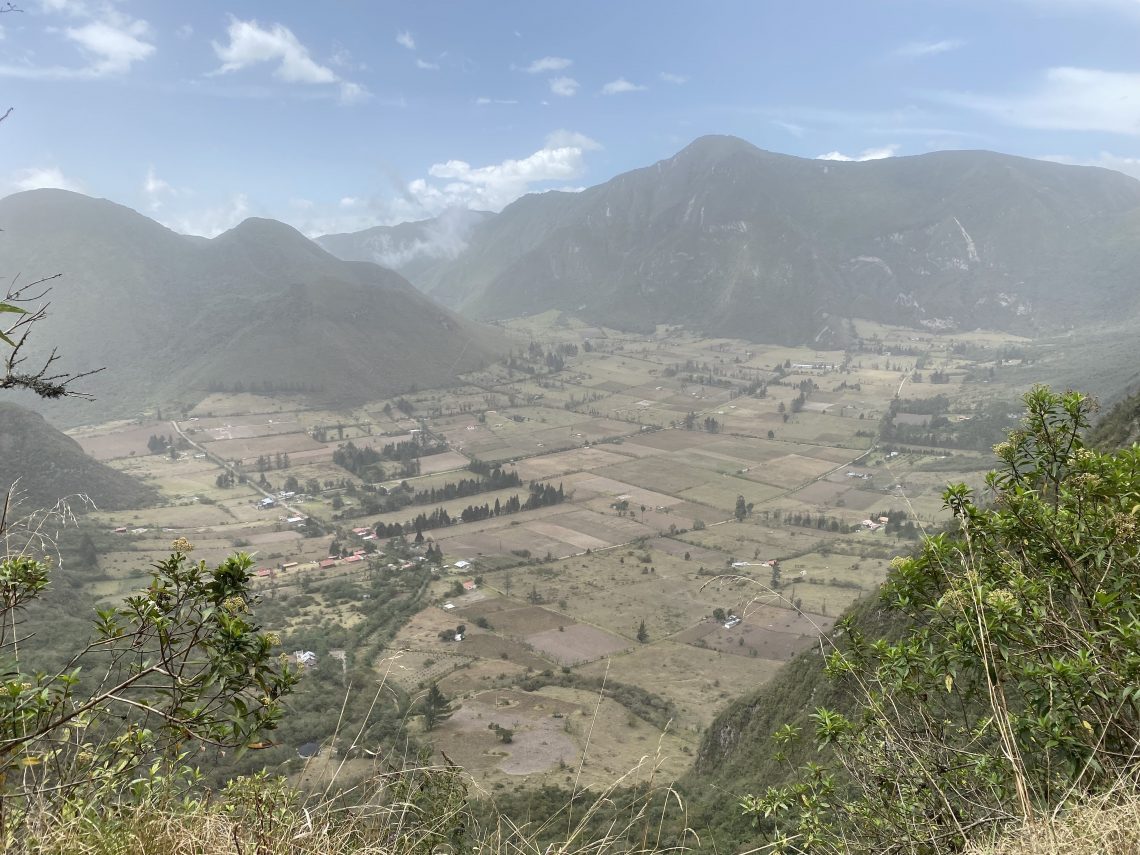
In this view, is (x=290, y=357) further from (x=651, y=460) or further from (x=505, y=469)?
(x=651, y=460)

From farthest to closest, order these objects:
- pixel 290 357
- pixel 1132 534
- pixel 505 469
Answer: pixel 290 357, pixel 505 469, pixel 1132 534

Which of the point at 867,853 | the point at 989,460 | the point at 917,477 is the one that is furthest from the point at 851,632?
the point at 989,460

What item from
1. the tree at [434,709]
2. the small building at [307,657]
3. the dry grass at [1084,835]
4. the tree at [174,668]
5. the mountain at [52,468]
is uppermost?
the tree at [174,668]

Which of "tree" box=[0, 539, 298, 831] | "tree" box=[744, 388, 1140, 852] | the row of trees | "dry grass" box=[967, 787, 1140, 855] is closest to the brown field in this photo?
the row of trees

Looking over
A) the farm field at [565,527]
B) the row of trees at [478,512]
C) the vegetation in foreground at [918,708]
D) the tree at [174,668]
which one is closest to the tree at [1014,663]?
the vegetation in foreground at [918,708]

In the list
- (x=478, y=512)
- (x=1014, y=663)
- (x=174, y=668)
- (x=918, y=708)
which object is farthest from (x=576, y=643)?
(x=174, y=668)

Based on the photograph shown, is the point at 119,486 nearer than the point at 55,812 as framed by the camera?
No

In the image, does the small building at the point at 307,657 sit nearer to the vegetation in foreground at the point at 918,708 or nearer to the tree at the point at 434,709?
the tree at the point at 434,709

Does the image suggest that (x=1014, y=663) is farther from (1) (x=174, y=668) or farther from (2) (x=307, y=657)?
(2) (x=307, y=657)

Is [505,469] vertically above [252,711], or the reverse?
[252,711]
